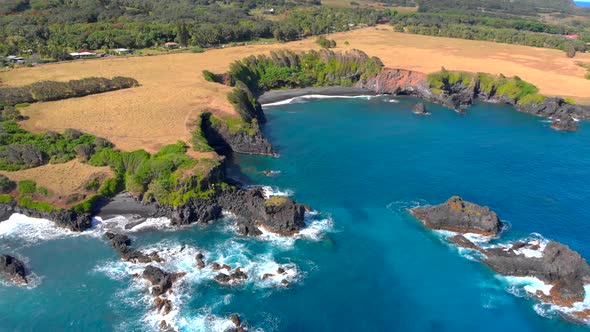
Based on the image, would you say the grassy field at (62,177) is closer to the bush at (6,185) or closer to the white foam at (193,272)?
the bush at (6,185)

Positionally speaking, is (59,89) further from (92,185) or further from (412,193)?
(412,193)

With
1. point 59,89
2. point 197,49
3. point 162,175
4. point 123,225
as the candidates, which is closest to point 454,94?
point 197,49

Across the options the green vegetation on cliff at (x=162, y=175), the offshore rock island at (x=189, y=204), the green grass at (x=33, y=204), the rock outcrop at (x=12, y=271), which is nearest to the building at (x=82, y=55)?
the offshore rock island at (x=189, y=204)

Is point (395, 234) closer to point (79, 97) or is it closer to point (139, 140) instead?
point (139, 140)

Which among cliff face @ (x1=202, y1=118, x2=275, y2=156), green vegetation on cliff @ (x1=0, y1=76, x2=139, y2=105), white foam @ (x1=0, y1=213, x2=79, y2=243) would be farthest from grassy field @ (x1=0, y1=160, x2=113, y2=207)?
green vegetation on cliff @ (x1=0, y1=76, x2=139, y2=105)

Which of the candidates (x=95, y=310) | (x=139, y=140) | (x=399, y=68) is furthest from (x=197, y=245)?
(x=399, y=68)
